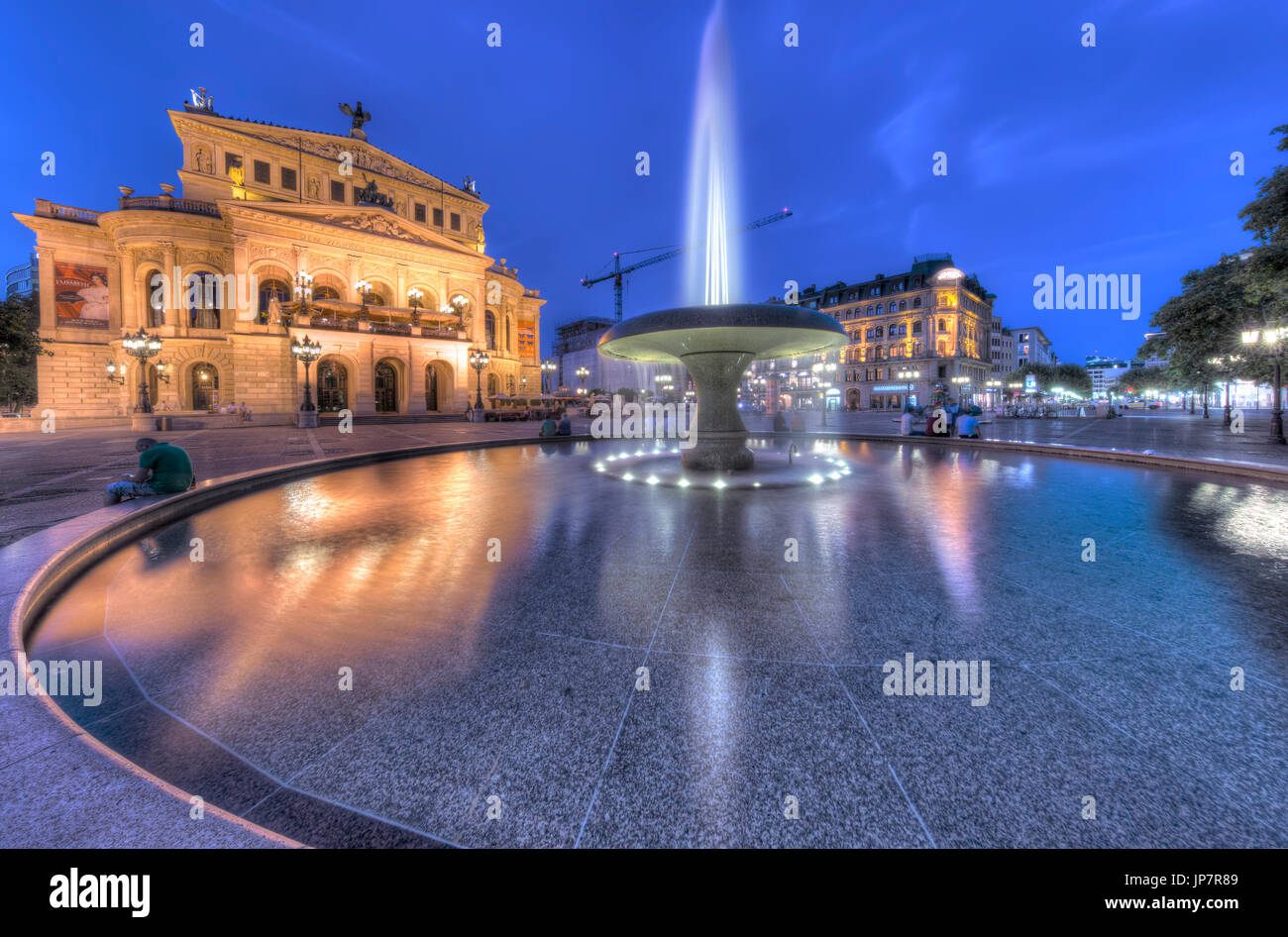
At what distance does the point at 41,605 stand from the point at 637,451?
11681 mm

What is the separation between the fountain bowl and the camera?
795 centimetres

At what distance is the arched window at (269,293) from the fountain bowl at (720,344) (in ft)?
111

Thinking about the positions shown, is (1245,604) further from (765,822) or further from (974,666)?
(765,822)

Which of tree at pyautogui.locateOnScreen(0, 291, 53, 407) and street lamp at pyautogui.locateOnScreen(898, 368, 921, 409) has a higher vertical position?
street lamp at pyautogui.locateOnScreen(898, 368, 921, 409)

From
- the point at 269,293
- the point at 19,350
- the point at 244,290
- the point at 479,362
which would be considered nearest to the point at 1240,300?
the point at 479,362

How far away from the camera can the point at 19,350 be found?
15.6 meters

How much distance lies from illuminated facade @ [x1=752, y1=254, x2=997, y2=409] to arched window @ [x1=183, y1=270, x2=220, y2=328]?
48.3 m

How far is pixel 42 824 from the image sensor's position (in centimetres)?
144

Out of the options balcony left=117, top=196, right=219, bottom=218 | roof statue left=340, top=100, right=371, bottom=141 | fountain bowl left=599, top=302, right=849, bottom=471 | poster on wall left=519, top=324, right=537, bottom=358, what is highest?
roof statue left=340, top=100, right=371, bottom=141

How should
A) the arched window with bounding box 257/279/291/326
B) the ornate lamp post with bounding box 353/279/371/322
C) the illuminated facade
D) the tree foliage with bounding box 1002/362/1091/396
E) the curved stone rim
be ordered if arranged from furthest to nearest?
the illuminated facade < the tree foliage with bounding box 1002/362/1091/396 < the ornate lamp post with bounding box 353/279/371/322 < the arched window with bounding box 257/279/291/326 < the curved stone rim

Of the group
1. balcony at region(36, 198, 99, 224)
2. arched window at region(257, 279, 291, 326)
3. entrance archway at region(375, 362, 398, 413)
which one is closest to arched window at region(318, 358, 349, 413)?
entrance archway at region(375, 362, 398, 413)

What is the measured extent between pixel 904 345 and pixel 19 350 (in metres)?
69.5

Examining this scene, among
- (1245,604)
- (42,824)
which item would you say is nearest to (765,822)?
(42,824)

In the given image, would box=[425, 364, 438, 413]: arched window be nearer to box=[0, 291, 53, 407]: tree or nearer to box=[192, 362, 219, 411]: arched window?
box=[192, 362, 219, 411]: arched window
